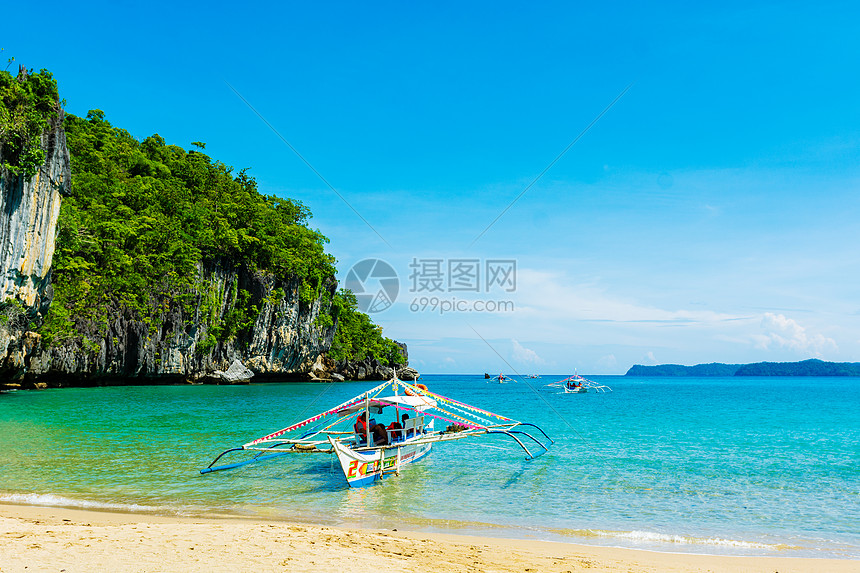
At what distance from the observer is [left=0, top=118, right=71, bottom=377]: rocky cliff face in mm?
25359

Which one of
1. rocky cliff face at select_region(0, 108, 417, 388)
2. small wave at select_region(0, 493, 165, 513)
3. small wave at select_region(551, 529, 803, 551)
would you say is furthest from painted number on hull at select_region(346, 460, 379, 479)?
rocky cliff face at select_region(0, 108, 417, 388)

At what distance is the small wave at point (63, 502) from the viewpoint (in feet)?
32.2

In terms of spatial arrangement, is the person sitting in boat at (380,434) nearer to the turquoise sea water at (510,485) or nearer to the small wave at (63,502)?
the turquoise sea water at (510,485)

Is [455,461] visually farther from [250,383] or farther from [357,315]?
[357,315]

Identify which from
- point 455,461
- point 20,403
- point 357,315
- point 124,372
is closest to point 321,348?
point 357,315

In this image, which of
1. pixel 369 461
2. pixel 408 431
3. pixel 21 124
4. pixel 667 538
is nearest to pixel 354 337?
pixel 21 124

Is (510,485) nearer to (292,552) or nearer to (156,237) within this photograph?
(292,552)

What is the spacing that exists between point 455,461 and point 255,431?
954cm

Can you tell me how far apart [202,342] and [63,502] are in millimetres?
41790

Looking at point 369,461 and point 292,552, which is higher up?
point 369,461

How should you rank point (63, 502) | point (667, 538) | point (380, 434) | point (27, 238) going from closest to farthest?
1. point (667, 538)
2. point (63, 502)
3. point (380, 434)
4. point (27, 238)

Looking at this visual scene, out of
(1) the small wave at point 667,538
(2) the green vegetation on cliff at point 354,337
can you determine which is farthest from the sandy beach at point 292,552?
(2) the green vegetation on cliff at point 354,337

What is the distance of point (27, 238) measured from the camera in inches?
1067

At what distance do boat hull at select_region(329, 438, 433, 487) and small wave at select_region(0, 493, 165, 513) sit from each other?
3.58 meters
